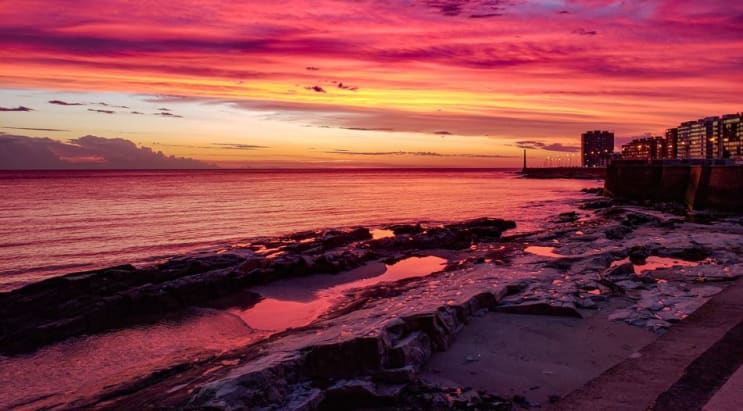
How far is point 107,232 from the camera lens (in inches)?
1227

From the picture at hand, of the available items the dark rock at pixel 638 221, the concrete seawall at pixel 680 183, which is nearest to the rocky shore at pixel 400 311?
the dark rock at pixel 638 221

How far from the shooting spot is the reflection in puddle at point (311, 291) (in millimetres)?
13420

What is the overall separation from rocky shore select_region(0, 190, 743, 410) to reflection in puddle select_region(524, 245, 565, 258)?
105mm

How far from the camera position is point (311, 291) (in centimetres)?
1634

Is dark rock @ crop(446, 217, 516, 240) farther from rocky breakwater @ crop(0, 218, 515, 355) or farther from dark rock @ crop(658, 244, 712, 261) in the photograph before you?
dark rock @ crop(658, 244, 712, 261)

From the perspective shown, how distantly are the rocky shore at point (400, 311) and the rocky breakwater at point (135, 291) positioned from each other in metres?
0.05

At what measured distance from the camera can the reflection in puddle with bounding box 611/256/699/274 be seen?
55.3ft

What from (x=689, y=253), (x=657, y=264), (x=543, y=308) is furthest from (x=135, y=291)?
(x=689, y=253)

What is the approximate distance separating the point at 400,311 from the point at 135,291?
343 inches

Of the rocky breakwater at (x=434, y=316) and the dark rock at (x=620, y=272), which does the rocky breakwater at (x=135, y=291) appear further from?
the dark rock at (x=620, y=272)

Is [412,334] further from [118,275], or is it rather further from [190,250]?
[190,250]

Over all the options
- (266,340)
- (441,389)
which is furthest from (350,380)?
(266,340)

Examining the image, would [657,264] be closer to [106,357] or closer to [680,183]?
[106,357]

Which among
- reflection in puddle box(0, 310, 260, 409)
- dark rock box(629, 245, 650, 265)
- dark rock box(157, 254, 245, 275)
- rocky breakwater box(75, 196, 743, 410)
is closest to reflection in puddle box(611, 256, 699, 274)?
rocky breakwater box(75, 196, 743, 410)
